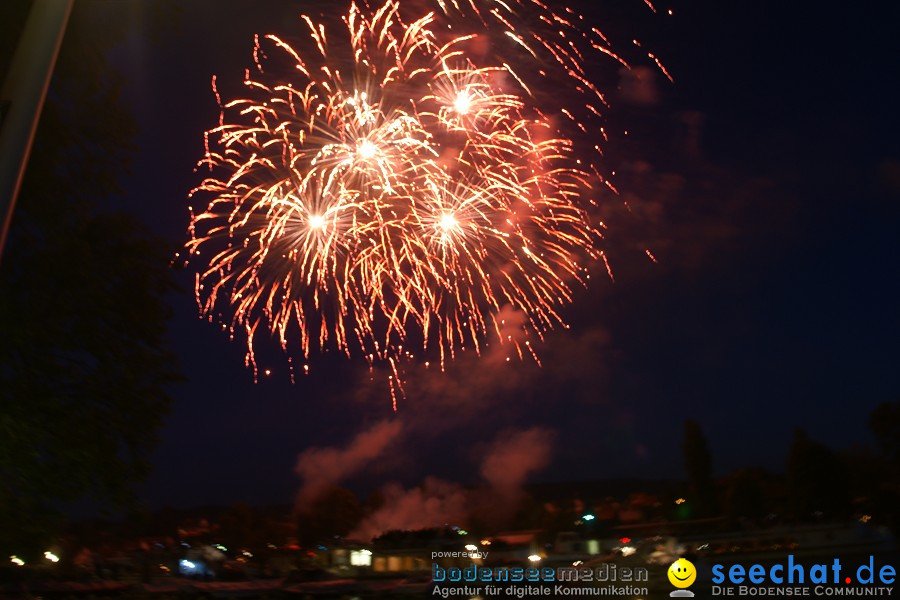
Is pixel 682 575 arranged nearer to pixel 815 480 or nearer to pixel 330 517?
pixel 815 480

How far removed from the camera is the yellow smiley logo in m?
14.1

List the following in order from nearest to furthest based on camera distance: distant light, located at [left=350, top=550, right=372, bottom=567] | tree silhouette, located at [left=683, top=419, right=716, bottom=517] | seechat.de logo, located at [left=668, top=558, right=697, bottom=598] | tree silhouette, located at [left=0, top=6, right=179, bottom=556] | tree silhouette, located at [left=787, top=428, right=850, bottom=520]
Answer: tree silhouette, located at [left=0, top=6, right=179, bottom=556]
seechat.de logo, located at [left=668, top=558, right=697, bottom=598]
distant light, located at [left=350, top=550, right=372, bottom=567]
tree silhouette, located at [left=787, top=428, right=850, bottom=520]
tree silhouette, located at [left=683, top=419, right=716, bottom=517]

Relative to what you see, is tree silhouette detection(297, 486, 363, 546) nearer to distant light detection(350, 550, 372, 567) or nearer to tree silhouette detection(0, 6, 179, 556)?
distant light detection(350, 550, 372, 567)

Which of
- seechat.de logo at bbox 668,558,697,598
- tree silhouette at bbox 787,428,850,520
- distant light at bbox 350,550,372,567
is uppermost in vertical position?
tree silhouette at bbox 787,428,850,520

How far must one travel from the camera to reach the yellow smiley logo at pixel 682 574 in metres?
14.1

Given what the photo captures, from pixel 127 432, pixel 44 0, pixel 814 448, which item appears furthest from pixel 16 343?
Answer: pixel 814 448

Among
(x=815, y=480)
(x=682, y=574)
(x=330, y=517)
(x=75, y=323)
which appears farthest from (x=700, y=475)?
(x=75, y=323)

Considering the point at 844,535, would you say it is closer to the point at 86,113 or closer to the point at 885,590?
the point at 885,590

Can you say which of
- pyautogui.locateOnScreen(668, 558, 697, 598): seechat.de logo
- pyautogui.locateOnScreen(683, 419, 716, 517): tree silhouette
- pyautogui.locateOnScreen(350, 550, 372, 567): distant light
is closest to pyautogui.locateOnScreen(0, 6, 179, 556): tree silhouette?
pyautogui.locateOnScreen(668, 558, 697, 598): seechat.de logo

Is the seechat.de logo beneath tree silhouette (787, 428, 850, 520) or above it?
beneath

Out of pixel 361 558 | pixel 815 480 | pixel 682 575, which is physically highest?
pixel 815 480

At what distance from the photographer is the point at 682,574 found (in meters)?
14.2

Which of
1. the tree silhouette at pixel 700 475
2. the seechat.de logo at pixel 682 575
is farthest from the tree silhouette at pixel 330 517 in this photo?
the seechat.de logo at pixel 682 575

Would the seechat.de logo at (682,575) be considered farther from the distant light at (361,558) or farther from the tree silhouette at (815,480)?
the tree silhouette at (815,480)
